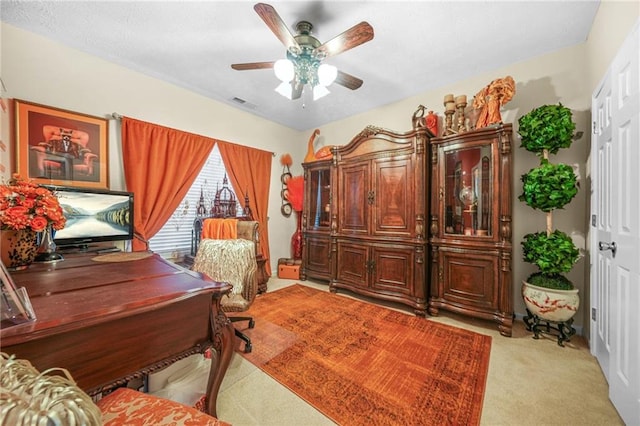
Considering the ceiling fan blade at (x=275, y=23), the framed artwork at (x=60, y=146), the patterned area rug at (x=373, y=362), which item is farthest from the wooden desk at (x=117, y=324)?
the ceiling fan blade at (x=275, y=23)

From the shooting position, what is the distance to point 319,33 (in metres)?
2.09

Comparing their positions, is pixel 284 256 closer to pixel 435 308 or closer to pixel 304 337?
pixel 304 337

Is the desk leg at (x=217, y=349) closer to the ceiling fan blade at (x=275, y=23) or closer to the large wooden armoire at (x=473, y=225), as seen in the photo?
the ceiling fan blade at (x=275, y=23)

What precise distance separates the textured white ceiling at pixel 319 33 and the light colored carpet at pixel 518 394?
2.76 m

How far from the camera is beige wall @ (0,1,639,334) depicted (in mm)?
2016

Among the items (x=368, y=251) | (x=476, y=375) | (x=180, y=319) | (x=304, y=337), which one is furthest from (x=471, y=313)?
(x=180, y=319)

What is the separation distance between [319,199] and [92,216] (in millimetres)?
2749

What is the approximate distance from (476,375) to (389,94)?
10.5ft

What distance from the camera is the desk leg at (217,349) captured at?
4.05ft

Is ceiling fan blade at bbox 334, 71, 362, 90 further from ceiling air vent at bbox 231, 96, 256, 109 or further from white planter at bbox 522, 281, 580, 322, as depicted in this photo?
white planter at bbox 522, 281, 580, 322

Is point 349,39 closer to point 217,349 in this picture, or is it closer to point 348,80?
point 348,80

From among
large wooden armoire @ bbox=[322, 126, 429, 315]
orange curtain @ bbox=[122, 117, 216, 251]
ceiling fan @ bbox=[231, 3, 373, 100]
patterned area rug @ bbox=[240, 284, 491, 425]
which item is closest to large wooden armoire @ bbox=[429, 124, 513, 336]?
large wooden armoire @ bbox=[322, 126, 429, 315]

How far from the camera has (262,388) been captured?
5.16ft

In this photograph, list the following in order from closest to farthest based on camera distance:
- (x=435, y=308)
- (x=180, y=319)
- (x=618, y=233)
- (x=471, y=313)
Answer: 1. (x=180, y=319)
2. (x=618, y=233)
3. (x=471, y=313)
4. (x=435, y=308)
